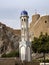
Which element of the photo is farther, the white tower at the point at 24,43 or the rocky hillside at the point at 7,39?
the rocky hillside at the point at 7,39

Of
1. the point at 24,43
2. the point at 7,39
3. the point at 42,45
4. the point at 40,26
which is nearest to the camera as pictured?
the point at 24,43

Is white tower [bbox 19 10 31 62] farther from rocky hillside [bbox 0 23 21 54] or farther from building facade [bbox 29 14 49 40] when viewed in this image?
building facade [bbox 29 14 49 40]

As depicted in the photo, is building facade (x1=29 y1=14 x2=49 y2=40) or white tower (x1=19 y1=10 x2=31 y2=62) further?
building facade (x1=29 y1=14 x2=49 y2=40)

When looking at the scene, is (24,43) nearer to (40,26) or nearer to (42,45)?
(42,45)

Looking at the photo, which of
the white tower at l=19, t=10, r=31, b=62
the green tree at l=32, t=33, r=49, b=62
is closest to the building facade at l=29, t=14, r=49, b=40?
the green tree at l=32, t=33, r=49, b=62

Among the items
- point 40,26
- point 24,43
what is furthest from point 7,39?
point 24,43

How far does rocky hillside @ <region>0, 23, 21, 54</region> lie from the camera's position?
5538 centimetres

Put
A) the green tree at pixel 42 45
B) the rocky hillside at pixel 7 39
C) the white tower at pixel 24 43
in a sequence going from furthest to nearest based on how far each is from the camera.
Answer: the rocky hillside at pixel 7 39 < the green tree at pixel 42 45 < the white tower at pixel 24 43

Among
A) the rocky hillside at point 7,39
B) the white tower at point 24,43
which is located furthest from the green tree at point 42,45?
the rocky hillside at point 7,39

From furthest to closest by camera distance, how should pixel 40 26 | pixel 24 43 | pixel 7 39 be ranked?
pixel 40 26
pixel 7 39
pixel 24 43

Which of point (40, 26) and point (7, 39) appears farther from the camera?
point (40, 26)

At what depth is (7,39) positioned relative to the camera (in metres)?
57.5

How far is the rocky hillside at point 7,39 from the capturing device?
55375 mm

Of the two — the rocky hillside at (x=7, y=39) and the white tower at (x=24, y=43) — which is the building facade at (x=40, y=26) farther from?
the white tower at (x=24, y=43)
